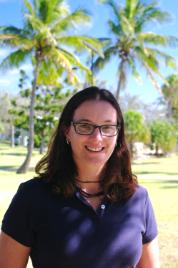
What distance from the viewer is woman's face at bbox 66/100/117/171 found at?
6.73 feet

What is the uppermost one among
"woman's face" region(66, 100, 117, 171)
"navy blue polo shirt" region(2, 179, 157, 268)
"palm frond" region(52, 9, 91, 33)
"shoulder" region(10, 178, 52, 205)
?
"palm frond" region(52, 9, 91, 33)

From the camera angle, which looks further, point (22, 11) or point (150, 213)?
point (22, 11)

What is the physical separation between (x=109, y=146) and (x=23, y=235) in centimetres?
57

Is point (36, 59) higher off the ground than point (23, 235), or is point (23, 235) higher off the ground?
point (36, 59)

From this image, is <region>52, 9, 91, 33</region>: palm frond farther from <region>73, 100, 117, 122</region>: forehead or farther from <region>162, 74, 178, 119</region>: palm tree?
<region>162, 74, 178, 119</region>: palm tree

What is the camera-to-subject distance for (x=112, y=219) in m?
2.01

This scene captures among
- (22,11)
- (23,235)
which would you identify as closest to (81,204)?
(23,235)

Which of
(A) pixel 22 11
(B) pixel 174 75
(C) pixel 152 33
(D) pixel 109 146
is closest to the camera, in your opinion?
(D) pixel 109 146

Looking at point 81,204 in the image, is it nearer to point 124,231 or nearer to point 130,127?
point 124,231

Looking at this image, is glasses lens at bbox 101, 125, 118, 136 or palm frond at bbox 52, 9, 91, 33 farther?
palm frond at bbox 52, 9, 91, 33

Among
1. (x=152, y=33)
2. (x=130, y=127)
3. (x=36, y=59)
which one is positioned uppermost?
(x=152, y=33)

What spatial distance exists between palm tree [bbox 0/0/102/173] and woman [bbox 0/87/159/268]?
17625 mm

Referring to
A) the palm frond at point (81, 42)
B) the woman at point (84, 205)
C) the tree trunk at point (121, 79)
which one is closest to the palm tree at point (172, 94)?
the tree trunk at point (121, 79)

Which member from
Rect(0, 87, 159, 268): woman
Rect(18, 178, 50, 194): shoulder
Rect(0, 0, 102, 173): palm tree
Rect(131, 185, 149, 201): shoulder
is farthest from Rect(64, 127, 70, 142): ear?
Rect(0, 0, 102, 173): palm tree
